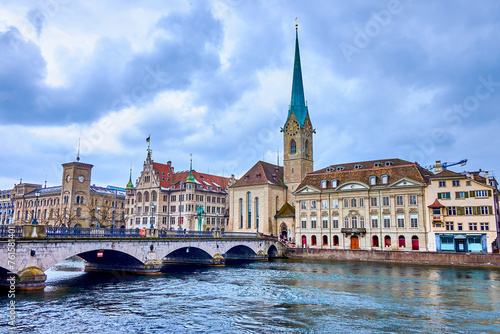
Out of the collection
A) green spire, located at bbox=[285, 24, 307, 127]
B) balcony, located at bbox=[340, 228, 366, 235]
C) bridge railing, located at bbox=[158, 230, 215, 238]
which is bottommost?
bridge railing, located at bbox=[158, 230, 215, 238]

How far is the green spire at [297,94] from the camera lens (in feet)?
330

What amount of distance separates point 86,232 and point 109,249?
2613 mm

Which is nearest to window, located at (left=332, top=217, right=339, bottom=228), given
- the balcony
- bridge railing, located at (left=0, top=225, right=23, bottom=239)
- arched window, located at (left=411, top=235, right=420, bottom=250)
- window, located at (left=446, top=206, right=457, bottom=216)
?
the balcony

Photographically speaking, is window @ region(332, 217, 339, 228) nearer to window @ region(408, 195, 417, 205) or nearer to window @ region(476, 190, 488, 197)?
window @ region(408, 195, 417, 205)

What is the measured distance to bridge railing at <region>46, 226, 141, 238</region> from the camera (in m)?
36.4

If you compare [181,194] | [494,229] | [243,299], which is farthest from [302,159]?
[243,299]

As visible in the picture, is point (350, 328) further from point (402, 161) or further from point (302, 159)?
point (302, 159)

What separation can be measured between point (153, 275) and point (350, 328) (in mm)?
27385

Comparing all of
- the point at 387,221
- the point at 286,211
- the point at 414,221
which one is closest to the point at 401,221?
the point at 414,221

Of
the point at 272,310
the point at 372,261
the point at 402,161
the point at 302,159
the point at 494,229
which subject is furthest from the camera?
the point at 302,159

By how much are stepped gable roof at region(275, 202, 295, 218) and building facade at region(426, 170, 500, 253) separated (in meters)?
29.2

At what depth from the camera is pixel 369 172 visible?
247 feet

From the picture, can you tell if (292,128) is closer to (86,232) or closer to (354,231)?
(354,231)

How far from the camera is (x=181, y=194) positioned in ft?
338
